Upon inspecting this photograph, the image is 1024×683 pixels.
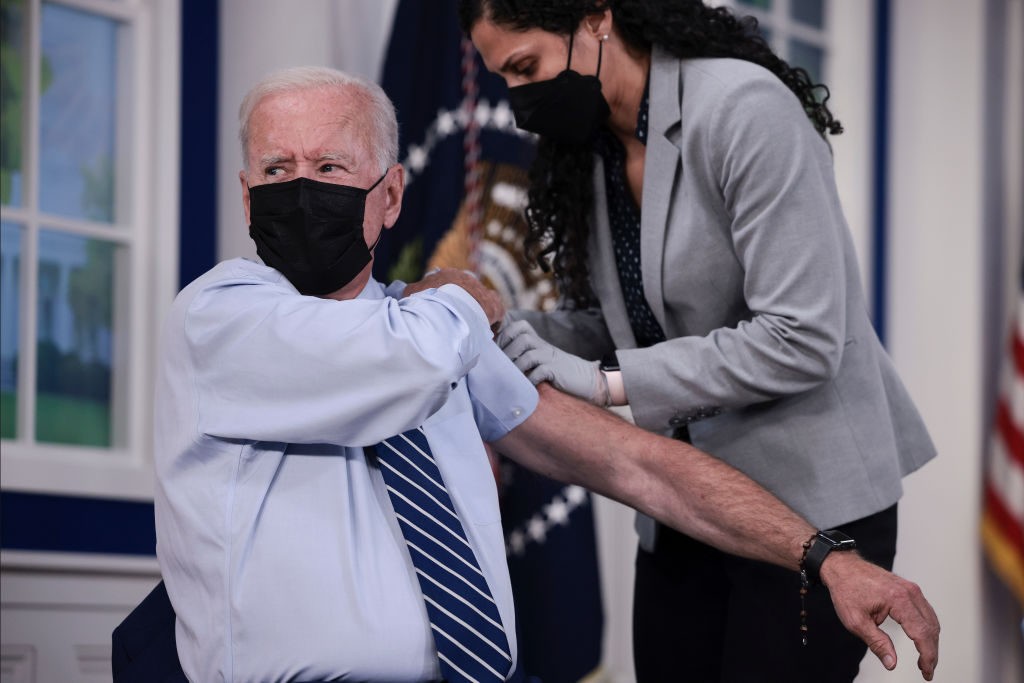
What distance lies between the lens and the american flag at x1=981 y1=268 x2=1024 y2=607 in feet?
14.4

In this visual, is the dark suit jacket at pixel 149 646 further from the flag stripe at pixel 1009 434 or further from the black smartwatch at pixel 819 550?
the flag stripe at pixel 1009 434

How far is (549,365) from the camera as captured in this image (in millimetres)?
1872

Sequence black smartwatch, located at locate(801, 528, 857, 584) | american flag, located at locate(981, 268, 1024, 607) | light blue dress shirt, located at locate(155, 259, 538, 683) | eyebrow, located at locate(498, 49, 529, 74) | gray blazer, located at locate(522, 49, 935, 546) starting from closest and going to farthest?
light blue dress shirt, located at locate(155, 259, 538, 683)
black smartwatch, located at locate(801, 528, 857, 584)
gray blazer, located at locate(522, 49, 935, 546)
eyebrow, located at locate(498, 49, 529, 74)
american flag, located at locate(981, 268, 1024, 607)

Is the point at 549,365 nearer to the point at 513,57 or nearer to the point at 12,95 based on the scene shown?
the point at 513,57

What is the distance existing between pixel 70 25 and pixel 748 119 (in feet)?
5.71

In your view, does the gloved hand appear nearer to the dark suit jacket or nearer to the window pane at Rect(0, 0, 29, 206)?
the dark suit jacket

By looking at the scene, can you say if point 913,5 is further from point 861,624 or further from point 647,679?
point 861,624

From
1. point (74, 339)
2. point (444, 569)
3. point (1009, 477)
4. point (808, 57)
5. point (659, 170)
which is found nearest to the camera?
point (444, 569)

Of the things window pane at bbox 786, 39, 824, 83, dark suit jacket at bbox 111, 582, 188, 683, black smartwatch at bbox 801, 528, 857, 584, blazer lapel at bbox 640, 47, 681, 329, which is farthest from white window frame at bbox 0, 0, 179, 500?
window pane at bbox 786, 39, 824, 83

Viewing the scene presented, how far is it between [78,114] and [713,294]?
1.65 metres

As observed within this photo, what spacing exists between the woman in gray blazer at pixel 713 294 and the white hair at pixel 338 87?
331 millimetres

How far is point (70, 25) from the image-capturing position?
290 cm

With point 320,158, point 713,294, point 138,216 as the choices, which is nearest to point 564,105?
point 713,294

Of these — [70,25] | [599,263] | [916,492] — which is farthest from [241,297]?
[916,492]
